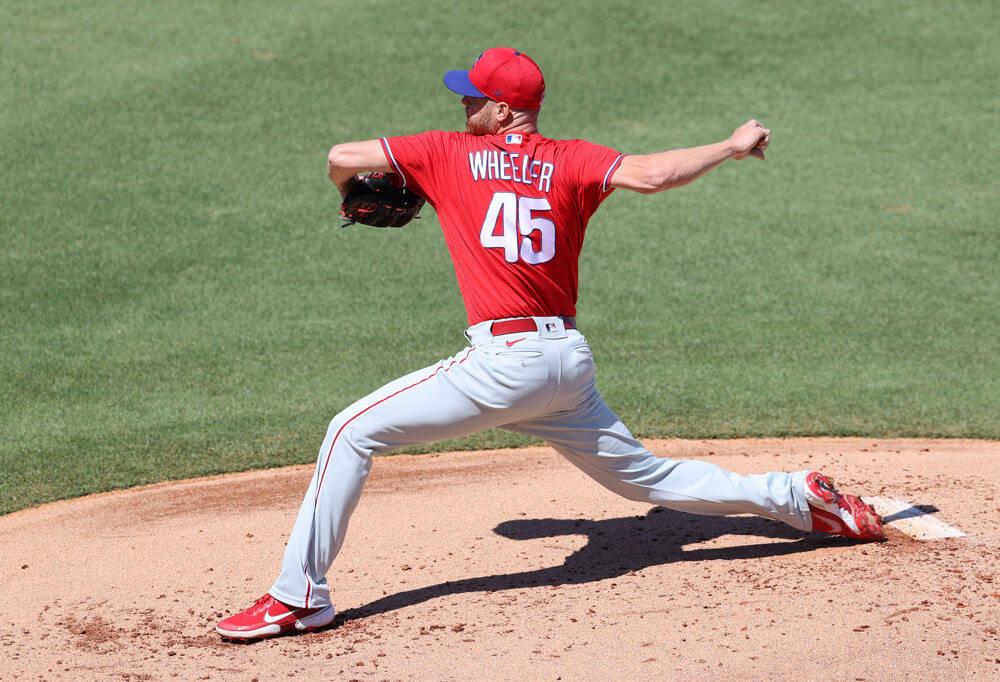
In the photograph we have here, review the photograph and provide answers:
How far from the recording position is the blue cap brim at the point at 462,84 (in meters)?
3.69

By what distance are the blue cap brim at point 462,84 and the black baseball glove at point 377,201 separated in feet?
1.28

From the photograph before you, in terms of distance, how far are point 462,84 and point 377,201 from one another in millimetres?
546

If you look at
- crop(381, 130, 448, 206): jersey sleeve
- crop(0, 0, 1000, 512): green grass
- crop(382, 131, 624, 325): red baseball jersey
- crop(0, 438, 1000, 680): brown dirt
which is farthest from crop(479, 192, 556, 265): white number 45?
crop(0, 0, 1000, 512): green grass

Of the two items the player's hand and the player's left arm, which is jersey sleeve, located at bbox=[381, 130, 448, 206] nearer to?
the player's left arm

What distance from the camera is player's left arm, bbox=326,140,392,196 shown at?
3.59 meters

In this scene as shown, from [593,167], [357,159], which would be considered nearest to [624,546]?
[593,167]

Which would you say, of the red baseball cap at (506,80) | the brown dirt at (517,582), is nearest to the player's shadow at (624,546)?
the brown dirt at (517,582)

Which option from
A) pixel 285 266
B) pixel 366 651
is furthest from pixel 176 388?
pixel 366 651

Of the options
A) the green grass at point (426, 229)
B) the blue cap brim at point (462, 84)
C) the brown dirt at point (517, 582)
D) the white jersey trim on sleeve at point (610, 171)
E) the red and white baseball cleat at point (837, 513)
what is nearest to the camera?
the brown dirt at point (517, 582)

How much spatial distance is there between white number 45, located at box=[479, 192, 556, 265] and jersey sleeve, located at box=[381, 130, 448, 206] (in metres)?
0.26

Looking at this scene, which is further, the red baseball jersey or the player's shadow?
the player's shadow

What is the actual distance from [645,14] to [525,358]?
1213 cm

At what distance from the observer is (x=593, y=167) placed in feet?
11.7

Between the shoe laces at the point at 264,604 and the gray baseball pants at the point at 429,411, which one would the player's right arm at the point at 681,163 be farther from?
the shoe laces at the point at 264,604
